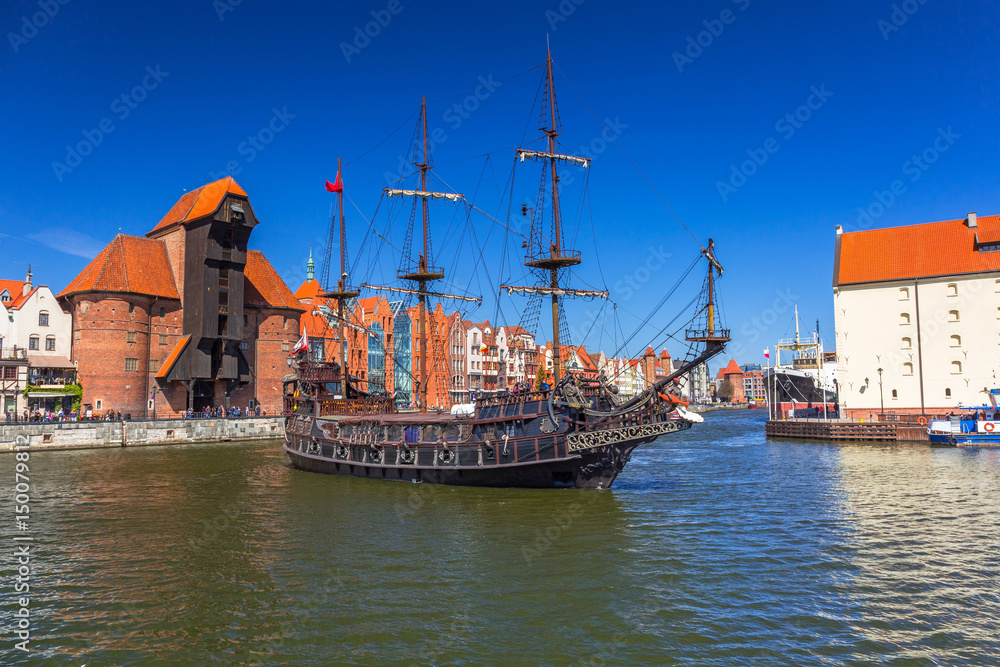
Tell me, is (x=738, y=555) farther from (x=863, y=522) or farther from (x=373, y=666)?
(x=373, y=666)

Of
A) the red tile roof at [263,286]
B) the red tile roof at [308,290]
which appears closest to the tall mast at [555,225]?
the red tile roof at [263,286]

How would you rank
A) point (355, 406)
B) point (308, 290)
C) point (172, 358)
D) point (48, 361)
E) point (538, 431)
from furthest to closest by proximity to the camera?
point (308, 290) < point (172, 358) < point (48, 361) < point (355, 406) < point (538, 431)

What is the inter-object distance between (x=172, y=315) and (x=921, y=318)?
74.6 metres

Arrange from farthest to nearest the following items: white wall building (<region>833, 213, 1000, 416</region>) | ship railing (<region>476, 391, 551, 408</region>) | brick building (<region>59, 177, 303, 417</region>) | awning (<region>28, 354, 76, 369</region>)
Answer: brick building (<region>59, 177, 303, 417</region>)
awning (<region>28, 354, 76, 369</region>)
white wall building (<region>833, 213, 1000, 416</region>)
ship railing (<region>476, 391, 551, 408</region>)

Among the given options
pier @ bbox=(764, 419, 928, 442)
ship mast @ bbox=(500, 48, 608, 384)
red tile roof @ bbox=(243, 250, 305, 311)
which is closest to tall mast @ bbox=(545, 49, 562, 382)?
ship mast @ bbox=(500, 48, 608, 384)

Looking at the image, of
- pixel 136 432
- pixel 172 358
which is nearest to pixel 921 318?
pixel 172 358

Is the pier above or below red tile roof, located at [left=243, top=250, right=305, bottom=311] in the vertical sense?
below

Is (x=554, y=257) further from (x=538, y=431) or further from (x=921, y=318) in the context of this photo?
(x=921, y=318)

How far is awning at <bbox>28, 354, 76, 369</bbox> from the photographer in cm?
6153

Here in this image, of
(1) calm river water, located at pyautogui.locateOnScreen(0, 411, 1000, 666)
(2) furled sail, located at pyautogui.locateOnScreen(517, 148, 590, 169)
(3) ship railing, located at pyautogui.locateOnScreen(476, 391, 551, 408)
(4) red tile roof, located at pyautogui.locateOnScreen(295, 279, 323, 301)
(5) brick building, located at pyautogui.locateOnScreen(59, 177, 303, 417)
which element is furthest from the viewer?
(4) red tile roof, located at pyautogui.locateOnScreen(295, 279, 323, 301)

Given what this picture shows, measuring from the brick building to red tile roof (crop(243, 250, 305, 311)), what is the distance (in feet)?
6.32

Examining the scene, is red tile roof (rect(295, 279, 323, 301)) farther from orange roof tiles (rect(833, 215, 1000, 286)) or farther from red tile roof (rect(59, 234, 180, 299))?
orange roof tiles (rect(833, 215, 1000, 286))

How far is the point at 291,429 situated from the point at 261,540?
22.5 m

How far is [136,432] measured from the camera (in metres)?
58.9
